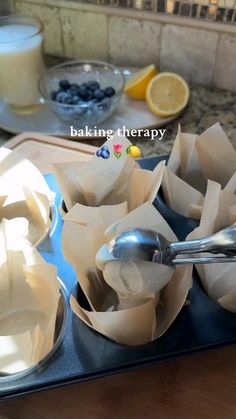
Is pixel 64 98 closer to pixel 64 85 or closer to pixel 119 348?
pixel 64 85

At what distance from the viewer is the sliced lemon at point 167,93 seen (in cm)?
88

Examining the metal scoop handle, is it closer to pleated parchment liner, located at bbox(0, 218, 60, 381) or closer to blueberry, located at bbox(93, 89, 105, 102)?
pleated parchment liner, located at bbox(0, 218, 60, 381)

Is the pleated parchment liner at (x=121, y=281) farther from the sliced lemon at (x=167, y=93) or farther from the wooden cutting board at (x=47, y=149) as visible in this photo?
the sliced lemon at (x=167, y=93)

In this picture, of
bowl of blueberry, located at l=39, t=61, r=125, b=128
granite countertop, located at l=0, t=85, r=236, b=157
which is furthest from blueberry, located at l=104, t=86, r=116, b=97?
granite countertop, located at l=0, t=85, r=236, b=157

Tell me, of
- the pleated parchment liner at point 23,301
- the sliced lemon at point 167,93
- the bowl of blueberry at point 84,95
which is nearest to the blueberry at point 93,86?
the bowl of blueberry at point 84,95

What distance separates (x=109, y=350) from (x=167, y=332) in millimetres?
63

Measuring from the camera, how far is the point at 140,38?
0.96 m

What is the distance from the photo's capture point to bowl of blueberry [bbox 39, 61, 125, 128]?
2.75 feet

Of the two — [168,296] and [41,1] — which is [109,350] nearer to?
[168,296]

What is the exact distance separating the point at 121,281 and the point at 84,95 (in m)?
0.56

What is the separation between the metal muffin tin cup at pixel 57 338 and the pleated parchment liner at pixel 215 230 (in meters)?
0.15

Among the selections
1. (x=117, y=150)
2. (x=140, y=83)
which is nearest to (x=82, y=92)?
(x=140, y=83)

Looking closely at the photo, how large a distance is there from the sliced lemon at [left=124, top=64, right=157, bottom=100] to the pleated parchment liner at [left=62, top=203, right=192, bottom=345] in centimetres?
52

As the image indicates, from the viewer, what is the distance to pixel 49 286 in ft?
1.48
